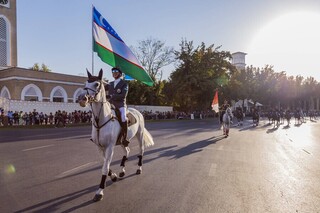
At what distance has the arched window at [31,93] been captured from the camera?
4303cm

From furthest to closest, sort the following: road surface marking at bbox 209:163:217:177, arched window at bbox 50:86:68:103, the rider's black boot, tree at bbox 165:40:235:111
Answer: tree at bbox 165:40:235:111, arched window at bbox 50:86:68:103, road surface marking at bbox 209:163:217:177, the rider's black boot

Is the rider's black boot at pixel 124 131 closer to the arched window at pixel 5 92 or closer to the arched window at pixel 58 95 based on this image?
the arched window at pixel 5 92

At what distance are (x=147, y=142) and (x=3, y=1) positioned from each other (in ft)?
178

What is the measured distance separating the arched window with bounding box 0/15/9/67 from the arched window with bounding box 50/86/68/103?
41.8 ft

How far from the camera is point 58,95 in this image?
158ft

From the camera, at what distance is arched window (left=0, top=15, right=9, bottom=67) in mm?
53094

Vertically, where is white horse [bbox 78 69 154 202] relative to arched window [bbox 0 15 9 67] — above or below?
below

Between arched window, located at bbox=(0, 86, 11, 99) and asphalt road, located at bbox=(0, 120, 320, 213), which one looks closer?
asphalt road, located at bbox=(0, 120, 320, 213)

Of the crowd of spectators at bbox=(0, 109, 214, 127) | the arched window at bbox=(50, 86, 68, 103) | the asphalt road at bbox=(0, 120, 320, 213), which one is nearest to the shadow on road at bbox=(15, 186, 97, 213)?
the asphalt road at bbox=(0, 120, 320, 213)

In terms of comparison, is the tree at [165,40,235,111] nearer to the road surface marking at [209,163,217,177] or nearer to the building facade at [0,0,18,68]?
the building facade at [0,0,18,68]

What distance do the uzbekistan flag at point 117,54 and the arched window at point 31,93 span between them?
119 ft

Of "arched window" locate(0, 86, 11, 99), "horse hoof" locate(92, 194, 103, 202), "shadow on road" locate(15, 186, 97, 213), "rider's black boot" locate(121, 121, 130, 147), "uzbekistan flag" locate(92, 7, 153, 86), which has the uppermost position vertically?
"arched window" locate(0, 86, 11, 99)

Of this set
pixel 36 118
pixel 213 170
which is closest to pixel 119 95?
pixel 213 170

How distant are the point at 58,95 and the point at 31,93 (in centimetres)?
462
